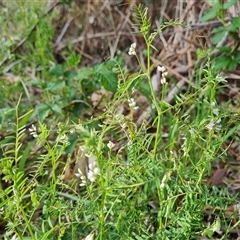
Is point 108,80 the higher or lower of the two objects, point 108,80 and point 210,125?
the lower

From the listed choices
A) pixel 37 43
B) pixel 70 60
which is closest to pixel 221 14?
pixel 70 60

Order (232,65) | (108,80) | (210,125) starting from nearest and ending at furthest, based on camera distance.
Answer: (210,125) < (108,80) < (232,65)

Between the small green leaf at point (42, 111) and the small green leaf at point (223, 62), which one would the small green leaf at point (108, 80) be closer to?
the small green leaf at point (42, 111)

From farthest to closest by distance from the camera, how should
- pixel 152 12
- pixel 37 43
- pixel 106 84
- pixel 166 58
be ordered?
pixel 152 12, pixel 166 58, pixel 37 43, pixel 106 84

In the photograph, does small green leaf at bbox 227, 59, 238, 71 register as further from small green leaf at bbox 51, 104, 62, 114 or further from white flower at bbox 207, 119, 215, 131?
white flower at bbox 207, 119, 215, 131

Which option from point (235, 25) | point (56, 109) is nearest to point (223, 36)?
point (235, 25)

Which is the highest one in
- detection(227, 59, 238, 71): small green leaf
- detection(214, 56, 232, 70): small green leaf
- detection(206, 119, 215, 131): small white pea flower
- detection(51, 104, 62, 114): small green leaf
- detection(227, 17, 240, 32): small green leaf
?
detection(206, 119, 215, 131): small white pea flower

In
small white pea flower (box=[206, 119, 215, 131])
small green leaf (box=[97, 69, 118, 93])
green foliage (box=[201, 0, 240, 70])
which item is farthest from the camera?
green foliage (box=[201, 0, 240, 70])

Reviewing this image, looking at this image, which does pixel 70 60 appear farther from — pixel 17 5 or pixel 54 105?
pixel 17 5

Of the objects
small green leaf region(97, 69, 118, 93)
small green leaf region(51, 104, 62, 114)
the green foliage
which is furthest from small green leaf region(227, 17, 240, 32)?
small green leaf region(51, 104, 62, 114)

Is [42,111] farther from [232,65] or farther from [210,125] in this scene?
[210,125]

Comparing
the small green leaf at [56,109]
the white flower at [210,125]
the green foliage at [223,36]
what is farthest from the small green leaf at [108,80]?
the white flower at [210,125]
